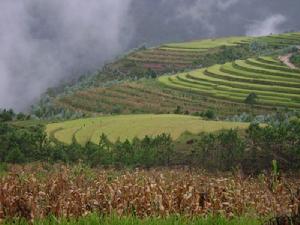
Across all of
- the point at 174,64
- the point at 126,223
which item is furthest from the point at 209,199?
the point at 174,64

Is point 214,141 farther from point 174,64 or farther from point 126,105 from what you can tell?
point 174,64

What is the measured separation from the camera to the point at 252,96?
76.5 meters

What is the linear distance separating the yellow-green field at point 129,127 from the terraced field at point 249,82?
1569 cm

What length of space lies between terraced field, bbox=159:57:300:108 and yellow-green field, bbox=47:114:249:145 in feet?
51.5

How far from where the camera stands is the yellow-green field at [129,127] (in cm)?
5753

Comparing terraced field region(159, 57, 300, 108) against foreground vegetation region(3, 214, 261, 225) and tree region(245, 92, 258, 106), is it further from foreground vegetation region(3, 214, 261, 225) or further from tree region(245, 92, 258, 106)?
foreground vegetation region(3, 214, 261, 225)

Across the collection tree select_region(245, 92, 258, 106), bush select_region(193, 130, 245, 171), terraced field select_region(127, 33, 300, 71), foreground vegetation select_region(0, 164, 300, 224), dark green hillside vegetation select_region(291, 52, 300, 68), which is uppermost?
terraced field select_region(127, 33, 300, 71)

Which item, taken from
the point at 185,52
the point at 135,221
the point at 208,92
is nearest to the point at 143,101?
the point at 208,92

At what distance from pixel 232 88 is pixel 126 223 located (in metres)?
81.1

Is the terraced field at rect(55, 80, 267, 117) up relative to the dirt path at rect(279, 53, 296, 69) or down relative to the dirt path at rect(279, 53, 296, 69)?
down

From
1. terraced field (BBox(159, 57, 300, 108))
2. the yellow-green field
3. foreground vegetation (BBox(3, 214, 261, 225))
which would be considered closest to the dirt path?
terraced field (BBox(159, 57, 300, 108))

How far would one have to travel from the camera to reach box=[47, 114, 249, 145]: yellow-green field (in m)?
57.5

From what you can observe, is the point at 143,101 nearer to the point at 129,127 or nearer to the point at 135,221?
the point at 129,127

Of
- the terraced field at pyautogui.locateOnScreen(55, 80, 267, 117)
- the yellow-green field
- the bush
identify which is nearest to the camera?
the bush
